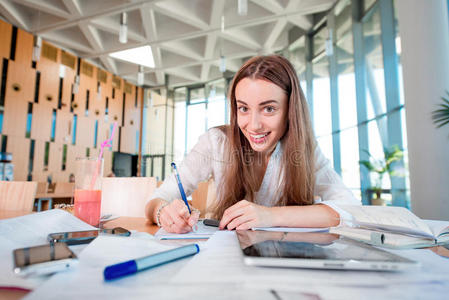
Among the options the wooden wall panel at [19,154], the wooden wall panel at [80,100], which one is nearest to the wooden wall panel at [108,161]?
the wooden wall panel at [80,100]

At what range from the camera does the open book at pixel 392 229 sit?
1.95ft

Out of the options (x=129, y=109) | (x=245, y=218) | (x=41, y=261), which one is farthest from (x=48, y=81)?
(x=41, y=261)

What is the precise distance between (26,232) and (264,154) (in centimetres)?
108

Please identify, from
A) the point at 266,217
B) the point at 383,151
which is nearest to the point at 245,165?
the point at 266,217

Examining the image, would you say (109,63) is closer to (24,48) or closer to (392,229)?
(24,48)

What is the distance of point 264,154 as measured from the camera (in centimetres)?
145

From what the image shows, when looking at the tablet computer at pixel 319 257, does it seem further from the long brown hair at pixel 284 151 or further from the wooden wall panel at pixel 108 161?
the wooden wall panel at pixel 108 161

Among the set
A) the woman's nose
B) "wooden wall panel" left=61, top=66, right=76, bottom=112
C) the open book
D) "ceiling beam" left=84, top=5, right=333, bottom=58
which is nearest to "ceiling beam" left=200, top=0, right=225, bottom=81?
"ceiling beam" left=84, top=5, right=333, bottom=58

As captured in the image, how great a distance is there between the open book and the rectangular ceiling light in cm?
757

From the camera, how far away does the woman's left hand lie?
78 cm

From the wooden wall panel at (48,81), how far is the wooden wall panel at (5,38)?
0.75 meters

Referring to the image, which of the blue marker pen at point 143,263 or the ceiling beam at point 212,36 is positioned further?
the ceiling beam at point 212,36

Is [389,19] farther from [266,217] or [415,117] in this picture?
[266,217]

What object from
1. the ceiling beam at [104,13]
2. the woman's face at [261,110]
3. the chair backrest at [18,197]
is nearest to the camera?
the woman's face at [261,110]
